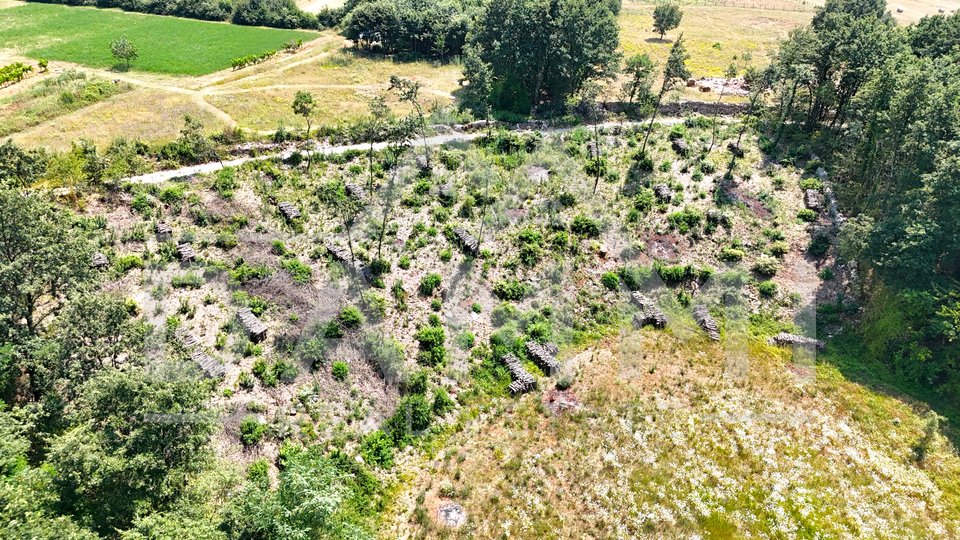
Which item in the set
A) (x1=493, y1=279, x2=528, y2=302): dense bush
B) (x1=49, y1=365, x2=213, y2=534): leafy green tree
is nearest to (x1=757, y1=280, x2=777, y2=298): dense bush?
(x1=493, y1=279, x2=528, y2=302): dense bush

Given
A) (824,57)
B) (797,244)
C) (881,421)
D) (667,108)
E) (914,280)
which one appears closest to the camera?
(881,421)

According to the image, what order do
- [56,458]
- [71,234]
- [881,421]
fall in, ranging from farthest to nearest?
[881,421] → [71,234] → [56,458]

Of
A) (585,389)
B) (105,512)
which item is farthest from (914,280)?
(105,512)

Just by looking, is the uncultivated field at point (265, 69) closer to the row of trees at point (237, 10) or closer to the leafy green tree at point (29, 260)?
the row of trees at point (237, 10)

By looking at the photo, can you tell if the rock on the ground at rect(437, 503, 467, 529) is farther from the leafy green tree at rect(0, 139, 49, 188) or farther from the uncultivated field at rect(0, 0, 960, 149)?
the uncultivated field at rect(0, 0, 960, 149)

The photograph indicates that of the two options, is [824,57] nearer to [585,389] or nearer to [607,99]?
[607,99]

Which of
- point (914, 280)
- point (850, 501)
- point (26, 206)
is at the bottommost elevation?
point (850, 501)
